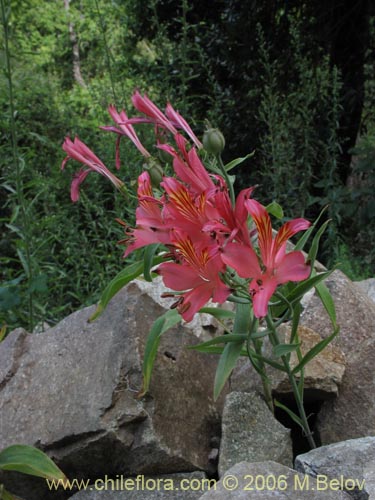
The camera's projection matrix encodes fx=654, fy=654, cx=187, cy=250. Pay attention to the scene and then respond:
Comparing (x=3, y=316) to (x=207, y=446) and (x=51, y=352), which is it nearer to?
(x=51, y=352)

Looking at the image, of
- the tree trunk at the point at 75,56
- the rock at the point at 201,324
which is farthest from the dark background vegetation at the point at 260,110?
the tree trunk at the point at 75,56

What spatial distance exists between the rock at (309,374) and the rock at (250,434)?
0.38 feet

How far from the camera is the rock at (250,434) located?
6.66 feet

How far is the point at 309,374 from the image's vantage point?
2.21 meters

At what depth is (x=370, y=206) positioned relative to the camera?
4668mm

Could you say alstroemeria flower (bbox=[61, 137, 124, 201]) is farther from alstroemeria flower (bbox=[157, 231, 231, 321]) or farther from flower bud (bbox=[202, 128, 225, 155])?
alstroemeria flower (bbox=[157, 231, 231, 321])

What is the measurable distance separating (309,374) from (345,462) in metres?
0.50

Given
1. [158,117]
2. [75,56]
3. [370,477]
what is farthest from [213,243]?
[75,56]

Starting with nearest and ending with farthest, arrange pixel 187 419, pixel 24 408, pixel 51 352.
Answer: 1. pixel 187 419
2. pixel 24 408
3. pixel 51 352

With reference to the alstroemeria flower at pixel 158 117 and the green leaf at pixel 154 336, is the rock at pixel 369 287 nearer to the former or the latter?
the green leaf at pixel 154 336

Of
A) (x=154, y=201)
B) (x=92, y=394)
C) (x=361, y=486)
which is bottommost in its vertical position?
(x=92, y=394)

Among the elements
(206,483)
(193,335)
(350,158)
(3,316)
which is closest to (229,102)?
(350,158)

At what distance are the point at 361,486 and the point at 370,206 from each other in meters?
3.30

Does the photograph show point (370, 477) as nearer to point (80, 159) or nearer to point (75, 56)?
point (80, 159)
